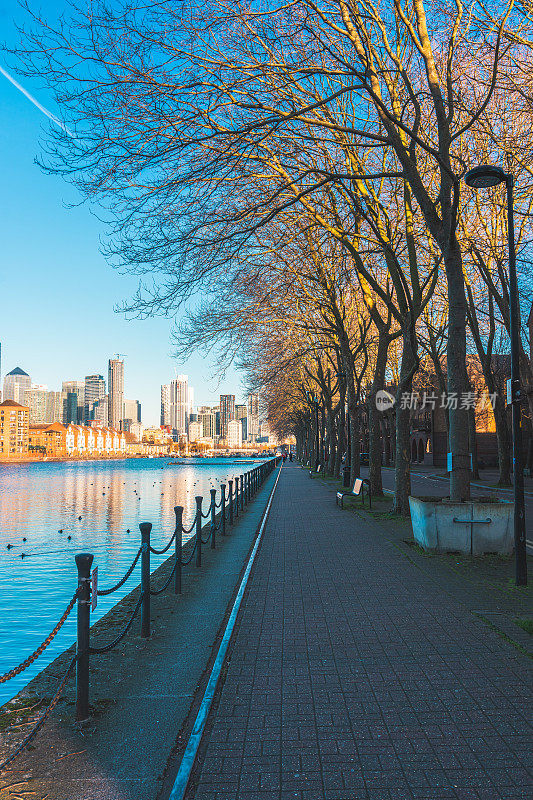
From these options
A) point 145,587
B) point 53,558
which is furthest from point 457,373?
point 53,558

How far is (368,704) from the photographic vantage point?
4.91 m

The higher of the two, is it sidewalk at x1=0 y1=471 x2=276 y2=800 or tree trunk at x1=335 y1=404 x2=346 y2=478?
tree trunk at x1=335 y1=404 x2=346 y2=478

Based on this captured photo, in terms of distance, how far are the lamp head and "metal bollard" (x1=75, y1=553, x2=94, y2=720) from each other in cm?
761

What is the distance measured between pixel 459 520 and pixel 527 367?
64.9ft

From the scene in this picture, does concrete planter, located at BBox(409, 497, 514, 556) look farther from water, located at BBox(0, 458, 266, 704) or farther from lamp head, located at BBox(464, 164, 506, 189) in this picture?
water, located at BBox(0, 458, 266, 704)

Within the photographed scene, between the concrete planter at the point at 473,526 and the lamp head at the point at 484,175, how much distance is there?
5536 mm

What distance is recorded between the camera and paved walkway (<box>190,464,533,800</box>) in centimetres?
379

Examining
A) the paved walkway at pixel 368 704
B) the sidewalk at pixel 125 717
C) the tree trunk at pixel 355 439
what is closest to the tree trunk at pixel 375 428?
the tree trunk at pixel 355 439

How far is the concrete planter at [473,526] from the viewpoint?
1144cm

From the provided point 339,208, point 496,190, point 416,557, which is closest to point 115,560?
point 416,557

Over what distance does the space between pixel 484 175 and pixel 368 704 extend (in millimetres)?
7669

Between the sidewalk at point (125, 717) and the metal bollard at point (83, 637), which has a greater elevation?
the metal bollard at point (83, 637)

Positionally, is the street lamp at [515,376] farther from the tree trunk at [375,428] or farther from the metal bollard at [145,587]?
the tree trunk at [375,428]

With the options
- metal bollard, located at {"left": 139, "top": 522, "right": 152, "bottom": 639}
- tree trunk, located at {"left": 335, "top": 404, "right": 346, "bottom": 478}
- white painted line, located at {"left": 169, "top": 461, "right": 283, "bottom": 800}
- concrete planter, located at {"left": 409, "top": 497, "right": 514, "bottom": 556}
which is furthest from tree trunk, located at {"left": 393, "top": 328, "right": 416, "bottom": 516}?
tree trunk, located at {"left": 335, "top": 404, "right": 346, "bottom": 478}
